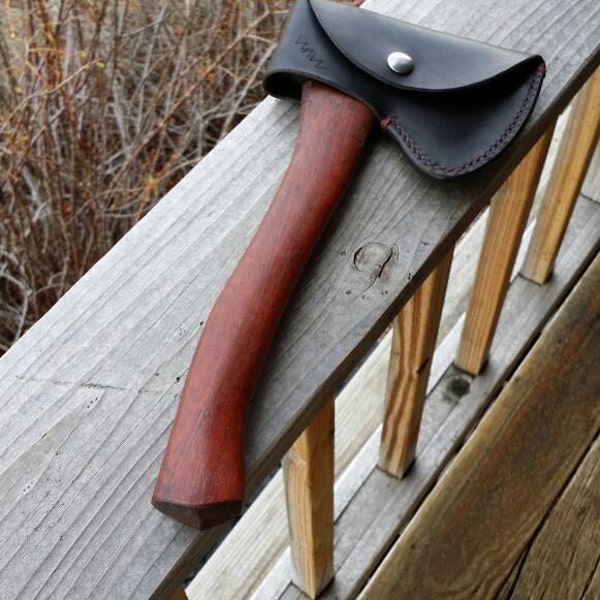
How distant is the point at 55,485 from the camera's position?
53 cm

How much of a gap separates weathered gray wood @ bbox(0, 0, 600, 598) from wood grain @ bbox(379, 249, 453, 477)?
0.14 meters

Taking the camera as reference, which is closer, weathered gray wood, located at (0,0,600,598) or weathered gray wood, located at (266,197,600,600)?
weathered gray wood, located at (0,0,600,598)

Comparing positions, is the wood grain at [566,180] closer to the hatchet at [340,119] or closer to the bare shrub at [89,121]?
the hatchet at [340,119]

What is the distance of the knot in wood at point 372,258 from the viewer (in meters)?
0.62

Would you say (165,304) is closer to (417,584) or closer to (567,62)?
(567,62)

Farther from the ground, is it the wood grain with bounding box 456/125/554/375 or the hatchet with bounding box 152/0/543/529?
the hatchet with bounding box 152/0/543/529

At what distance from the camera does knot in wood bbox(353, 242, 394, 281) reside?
62 cm

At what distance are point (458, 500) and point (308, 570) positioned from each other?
14.6 inches

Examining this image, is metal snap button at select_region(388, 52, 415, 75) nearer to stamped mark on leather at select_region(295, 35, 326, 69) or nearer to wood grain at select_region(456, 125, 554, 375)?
stamped mark on leather at select_region(295, 35, 326, 69)

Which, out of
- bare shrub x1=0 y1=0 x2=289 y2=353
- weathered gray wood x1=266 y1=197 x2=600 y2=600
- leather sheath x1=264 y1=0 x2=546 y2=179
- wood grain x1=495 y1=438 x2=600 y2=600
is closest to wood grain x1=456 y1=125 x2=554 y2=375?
weathered gray wood x1=266 y1=197 x2=600 y2=600

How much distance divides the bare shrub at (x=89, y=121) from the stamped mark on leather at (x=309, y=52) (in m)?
1.09

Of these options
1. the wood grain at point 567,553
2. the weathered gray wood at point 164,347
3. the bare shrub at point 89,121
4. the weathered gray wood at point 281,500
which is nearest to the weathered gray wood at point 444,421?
the weathered gray wood at point 281,500

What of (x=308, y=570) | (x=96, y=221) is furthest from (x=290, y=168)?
(x=96, y=221)

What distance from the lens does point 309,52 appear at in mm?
693
